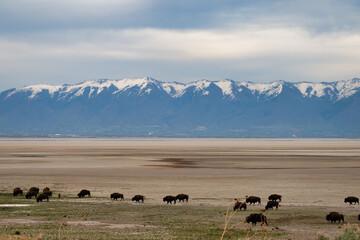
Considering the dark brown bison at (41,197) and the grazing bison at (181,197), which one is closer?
the dark brown bison at (41,197)

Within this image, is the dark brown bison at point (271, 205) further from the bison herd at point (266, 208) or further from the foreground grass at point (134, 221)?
the foreground grass at point (134, 221)

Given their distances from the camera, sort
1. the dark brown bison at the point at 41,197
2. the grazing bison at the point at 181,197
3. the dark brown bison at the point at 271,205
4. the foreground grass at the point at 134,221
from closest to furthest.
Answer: the foreground grass at the point at 134,221
the dark brown bison at the point at 271,205
the dark brown bison at the point at 41,197
the grazing bison at the point at 181,197

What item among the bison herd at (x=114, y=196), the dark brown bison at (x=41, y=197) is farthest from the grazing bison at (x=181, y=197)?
the dark brown bison at (x=41, y=197)

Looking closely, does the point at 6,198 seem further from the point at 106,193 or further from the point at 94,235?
the point at 94,235

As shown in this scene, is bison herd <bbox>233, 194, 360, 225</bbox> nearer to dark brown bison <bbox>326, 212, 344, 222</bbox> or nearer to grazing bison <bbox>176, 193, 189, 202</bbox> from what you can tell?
dark brown bison <bbox>326, 212, 344, 222</bbox>

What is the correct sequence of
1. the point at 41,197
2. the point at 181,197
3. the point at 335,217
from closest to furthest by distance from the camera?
the point at 335,217
the point at 41,197
the point at 181,197

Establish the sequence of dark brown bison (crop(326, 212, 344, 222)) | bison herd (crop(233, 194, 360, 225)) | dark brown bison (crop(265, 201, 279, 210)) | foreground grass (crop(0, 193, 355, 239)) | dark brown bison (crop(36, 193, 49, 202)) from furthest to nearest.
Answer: dark brown bison (crop(36, 193, 49, 202)) < dark brown bison (crop(265, 201, 279, 210)) < dark brown bison (crop(326, 212, 344, 222)) < bison herd (crop(233, 194, 360, 225)) < foreground grass (crop(0, 193, 355, 239))

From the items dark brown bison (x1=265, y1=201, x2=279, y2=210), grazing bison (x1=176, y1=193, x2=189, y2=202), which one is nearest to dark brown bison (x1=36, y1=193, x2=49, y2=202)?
grazing bison (x1=176, y1=193, x2=189, y2=202)

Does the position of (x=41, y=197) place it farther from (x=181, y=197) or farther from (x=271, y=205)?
(x=271, y=205)

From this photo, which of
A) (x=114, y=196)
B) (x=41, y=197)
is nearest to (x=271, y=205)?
(x=114, y=196)

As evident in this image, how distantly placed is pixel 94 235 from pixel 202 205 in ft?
43.7

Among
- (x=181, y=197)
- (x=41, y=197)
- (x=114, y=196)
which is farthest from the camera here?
(x=114, y=196)

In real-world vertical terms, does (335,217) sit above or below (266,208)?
below

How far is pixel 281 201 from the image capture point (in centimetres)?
4012
